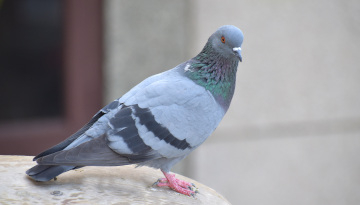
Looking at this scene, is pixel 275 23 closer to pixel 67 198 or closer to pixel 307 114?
pixel 307 114

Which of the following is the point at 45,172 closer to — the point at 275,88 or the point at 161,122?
the point at 161,122

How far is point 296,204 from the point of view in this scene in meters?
6.02

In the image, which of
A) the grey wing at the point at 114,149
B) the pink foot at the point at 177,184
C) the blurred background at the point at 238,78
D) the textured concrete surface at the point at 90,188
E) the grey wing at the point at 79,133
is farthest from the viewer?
the blurred background at the point at 238,78

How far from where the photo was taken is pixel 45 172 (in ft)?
8.68

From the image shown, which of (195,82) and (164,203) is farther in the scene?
(195,82)

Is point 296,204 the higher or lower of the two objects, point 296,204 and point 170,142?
the lower

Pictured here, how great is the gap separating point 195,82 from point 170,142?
0.44 metres

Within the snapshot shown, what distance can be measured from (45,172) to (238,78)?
3.33 metres

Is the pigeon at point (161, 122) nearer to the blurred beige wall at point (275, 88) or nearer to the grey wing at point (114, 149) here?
the grey wing at point (114, 149)

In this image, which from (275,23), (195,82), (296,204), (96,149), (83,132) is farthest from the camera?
(296,204)

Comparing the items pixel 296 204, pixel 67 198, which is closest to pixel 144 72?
pixel 296 204

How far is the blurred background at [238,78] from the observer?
17.4 feet

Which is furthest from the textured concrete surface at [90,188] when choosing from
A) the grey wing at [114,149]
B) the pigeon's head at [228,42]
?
the pigeon's head at [228,42]

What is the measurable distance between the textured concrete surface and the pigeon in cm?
8
